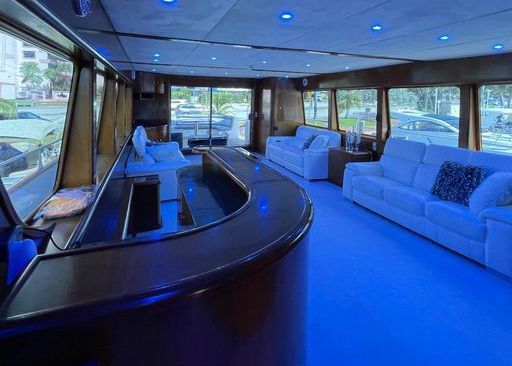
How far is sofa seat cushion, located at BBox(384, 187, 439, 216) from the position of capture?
13.1 ft

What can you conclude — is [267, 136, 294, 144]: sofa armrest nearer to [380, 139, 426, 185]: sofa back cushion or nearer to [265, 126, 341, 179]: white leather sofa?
[265, 126, 341, 179]: white leather sofa

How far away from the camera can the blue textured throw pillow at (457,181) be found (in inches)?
147

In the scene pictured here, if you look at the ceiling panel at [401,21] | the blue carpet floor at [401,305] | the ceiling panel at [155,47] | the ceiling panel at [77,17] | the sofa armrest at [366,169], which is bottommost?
the blue carpet floor at [401,305]

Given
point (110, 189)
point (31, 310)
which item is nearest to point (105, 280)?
point (31, 310)

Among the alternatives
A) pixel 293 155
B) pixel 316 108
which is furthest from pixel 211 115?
pixel 293 155

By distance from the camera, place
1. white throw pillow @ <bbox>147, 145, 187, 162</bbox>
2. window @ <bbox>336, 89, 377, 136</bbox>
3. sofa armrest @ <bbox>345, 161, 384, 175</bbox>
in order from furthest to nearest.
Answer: window @ <bbox>336, 89, 377, 136</bbox> < white throw pillow @ <bbox>147, 145, 187, 162</bbox> < sofa armrest @ <bbox>345, 161, 384, 175</bbox>

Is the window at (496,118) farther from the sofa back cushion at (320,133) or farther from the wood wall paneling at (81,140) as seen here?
the wood wall paneling at (81,140)

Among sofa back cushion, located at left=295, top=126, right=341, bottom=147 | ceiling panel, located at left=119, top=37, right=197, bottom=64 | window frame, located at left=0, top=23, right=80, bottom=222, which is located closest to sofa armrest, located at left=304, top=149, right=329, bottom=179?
sofa back cushion, located at left=295, top=126, right=341, bottom=147

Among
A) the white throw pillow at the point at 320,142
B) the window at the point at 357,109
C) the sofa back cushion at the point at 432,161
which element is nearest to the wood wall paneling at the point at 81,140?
the sofa back cushion at the point at 432,161

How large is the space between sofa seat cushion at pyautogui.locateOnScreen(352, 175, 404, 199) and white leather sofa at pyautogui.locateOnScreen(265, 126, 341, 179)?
71.2 inches

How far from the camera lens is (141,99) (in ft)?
30.9

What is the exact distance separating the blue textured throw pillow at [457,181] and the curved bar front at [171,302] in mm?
3104

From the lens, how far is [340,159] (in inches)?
256

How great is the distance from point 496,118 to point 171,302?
4.99 meters
